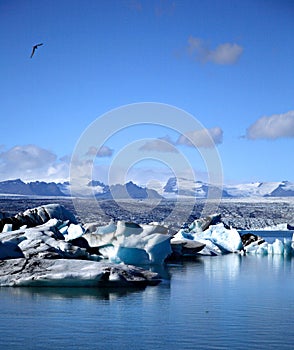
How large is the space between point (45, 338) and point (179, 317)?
9.48 feet

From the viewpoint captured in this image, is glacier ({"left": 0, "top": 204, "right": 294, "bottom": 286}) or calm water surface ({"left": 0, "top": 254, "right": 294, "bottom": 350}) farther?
glacier ({"left": 0, "top": 204, "right": 294, "bottom": 286})

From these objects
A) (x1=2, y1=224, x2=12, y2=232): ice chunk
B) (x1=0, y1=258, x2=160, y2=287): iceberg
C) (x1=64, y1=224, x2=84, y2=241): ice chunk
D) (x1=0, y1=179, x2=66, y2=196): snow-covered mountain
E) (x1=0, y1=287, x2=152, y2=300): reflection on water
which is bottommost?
(x1=0, y1=287, x2=152, y2=300): reflection on water

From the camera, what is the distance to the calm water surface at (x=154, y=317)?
9.48 meters

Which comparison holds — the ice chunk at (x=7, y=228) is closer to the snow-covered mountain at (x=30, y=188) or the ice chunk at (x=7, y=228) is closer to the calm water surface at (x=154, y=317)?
the calm water surface at (x=154, y=317)

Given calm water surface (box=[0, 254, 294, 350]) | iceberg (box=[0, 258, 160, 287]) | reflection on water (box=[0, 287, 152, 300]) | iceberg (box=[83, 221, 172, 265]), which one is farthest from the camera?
iceberg (box=[83, 221, 172, 265])

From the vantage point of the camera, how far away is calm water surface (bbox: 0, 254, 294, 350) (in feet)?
31.1

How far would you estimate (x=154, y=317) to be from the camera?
1140 cm

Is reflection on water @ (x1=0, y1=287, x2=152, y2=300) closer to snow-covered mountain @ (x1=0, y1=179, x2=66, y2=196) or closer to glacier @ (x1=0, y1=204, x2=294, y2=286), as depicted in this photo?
glacier @ (x1=0, y1=204, x2=294, y2=286)

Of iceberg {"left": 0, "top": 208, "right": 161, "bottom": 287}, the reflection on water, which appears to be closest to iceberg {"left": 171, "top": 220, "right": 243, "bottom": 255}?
iceberg {"left": 0, "top": 208, "right": 161, "bottom": 287}

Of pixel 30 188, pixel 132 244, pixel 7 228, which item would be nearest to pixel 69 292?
pixel 132 244

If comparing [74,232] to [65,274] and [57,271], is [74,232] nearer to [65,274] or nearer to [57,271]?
[57,271]

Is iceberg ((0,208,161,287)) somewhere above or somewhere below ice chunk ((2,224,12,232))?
below

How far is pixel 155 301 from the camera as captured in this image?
13.1 meters

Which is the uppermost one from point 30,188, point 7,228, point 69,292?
point 30,188
